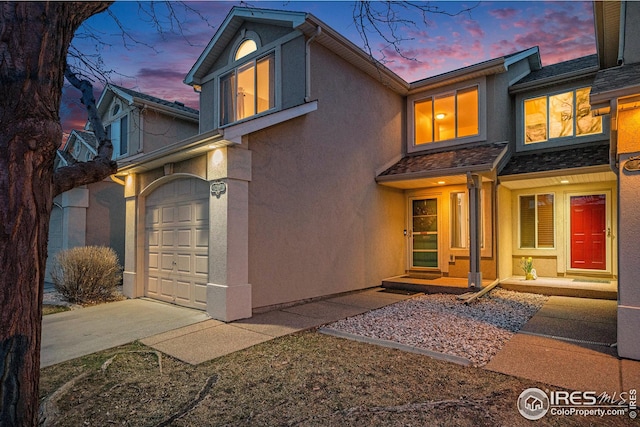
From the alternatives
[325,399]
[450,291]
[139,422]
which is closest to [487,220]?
[450,291]

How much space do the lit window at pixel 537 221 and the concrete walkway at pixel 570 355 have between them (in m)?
3.64

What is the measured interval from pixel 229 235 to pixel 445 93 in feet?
26.1

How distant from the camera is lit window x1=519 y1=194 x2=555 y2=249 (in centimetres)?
1020

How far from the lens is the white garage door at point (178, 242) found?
7.31m

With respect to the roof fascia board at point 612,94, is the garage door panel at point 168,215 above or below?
below

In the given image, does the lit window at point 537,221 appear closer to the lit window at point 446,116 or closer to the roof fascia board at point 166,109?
the lit window at point 446,116

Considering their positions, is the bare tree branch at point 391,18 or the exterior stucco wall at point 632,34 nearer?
the bare tree branch at point 391,18

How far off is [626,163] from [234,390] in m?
5.39

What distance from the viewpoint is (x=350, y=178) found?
30.5 feet

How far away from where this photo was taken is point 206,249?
23.5ft

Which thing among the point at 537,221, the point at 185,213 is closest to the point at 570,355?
the point at 537,221

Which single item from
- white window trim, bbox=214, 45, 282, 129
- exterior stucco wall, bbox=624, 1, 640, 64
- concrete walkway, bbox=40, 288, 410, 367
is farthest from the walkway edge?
exterior stucco wall, bbox=624, 1, 640, 64

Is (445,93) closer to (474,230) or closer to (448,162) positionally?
(448,162)

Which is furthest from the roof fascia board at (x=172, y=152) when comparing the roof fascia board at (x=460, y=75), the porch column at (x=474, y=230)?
the roof fascia board at (x=460, y=75)
